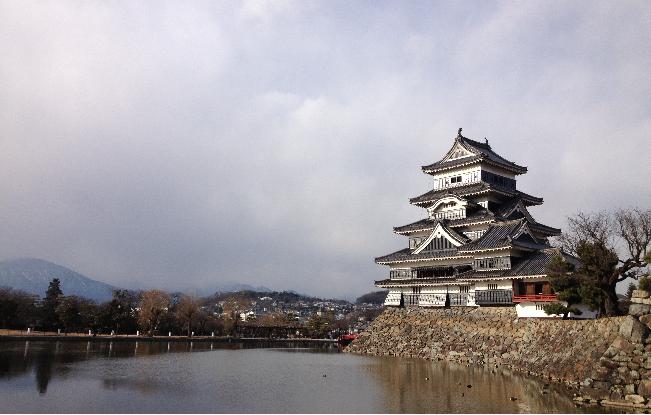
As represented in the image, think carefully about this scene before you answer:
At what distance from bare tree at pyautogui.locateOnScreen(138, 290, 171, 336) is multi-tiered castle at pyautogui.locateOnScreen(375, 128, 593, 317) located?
1202 inches

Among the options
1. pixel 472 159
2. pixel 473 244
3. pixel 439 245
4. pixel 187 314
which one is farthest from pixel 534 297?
pixel 187 314

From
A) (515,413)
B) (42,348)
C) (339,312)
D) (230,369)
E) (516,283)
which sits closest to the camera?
(515,413)

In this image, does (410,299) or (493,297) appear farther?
(410,299)

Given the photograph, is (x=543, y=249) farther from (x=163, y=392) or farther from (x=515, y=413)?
(x=163, y=392)

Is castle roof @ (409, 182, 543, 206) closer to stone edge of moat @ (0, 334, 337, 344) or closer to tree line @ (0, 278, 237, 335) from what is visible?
stone edge of moat @ (0, 334, 337, 344)

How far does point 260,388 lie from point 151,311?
4567 cm

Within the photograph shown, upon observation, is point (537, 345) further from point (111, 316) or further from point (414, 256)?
point (111, 316)

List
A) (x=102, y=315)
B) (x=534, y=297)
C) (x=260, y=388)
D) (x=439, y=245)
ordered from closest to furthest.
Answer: (x=260, y=388) < (x=534, y=297) < (x=439, y=245) < (x=102, y=315)

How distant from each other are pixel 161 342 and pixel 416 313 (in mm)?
Answer: 30491

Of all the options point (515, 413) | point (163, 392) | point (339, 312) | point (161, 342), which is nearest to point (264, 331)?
point (161, 342)

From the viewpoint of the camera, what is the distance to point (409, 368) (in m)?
33.3

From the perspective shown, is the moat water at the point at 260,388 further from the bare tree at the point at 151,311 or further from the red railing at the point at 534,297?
the bare tree at the point at 151,311

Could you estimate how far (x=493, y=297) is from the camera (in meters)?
40.6

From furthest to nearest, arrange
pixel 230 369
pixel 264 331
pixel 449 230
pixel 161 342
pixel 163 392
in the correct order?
pixel 264 331, pixel 161 342, pixel 449 230, pixel 230 369, pixel 163 392
